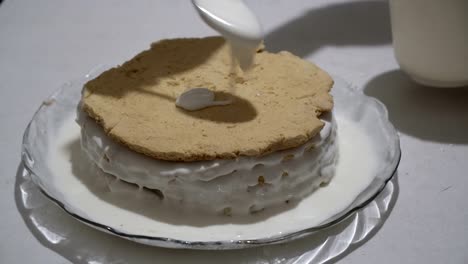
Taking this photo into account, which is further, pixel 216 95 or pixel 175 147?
pixel 216 95

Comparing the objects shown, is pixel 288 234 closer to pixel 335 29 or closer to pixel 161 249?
pixel 161 249

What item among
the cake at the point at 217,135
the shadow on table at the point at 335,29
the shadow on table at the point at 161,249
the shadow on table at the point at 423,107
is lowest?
the shadow on table at the point at 423,107

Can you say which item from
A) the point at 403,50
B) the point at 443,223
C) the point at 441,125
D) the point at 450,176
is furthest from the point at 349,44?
the point at 443,223

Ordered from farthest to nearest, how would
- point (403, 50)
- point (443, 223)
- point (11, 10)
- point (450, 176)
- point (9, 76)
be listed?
1. point (11, 10)
2. point (9, 76)
3. point (403, 50)
4. point (450, 176)
5. point (443, 223)

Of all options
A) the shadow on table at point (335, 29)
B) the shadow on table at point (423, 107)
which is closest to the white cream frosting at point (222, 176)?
the shadow on table at point (423, 107)

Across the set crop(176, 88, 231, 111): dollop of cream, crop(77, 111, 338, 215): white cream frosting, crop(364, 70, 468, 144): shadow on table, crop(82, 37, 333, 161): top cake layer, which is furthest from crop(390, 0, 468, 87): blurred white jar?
crop(176, 88, 231, 111): dollop of cream

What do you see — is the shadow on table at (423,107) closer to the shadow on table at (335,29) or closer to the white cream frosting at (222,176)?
the shadow on table at (335,29)

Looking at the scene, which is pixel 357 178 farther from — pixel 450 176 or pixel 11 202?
pixel 11 202

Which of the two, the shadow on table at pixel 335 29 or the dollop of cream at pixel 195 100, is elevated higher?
the dollop of cream at pixel 195 100
